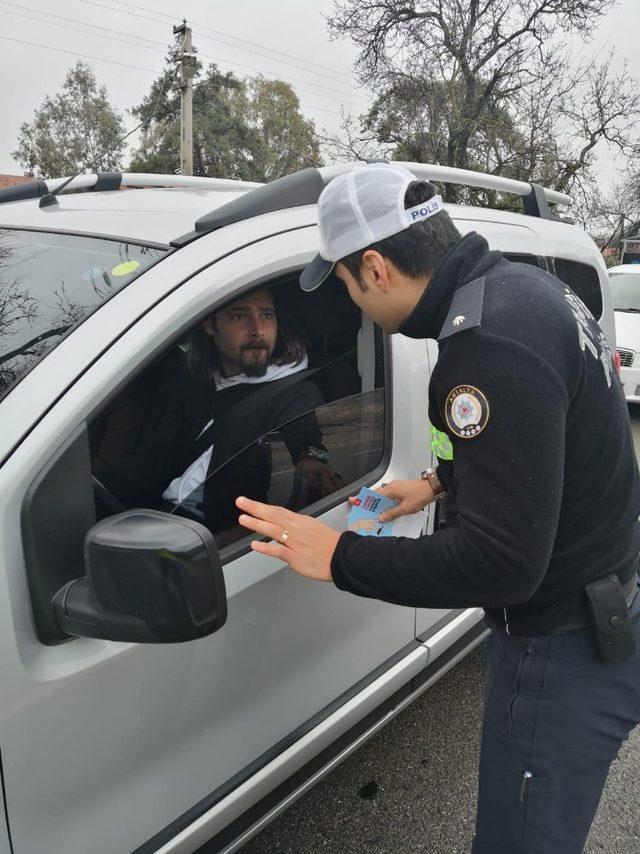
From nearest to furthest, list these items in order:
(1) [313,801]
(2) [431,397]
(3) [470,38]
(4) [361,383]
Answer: (2) [431,397]
(4) [361,383]
(1) [313,801]
(3) [470,38]

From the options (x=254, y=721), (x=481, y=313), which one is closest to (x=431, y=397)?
(x=481, y=313)

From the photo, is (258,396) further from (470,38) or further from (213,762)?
(470,38)

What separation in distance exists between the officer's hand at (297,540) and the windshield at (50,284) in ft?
1.72

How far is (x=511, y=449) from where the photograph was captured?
1023 millimetres

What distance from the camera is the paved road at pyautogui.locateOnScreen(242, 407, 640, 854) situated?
6.97 ft

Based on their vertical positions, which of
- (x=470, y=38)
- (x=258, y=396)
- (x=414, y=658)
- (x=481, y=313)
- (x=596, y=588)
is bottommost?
(x=414, y=658)

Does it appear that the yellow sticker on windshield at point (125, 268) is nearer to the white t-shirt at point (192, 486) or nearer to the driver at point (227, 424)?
the driver at point (227, 424)

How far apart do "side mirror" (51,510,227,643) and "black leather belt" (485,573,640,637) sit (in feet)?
2.08

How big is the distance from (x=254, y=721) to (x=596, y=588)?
2.71ft

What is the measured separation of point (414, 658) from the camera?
204cm

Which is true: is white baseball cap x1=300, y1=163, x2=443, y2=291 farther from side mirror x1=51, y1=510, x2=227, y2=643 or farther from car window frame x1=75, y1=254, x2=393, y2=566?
side mirror x1=51, y1=510, x2=227, y2=643

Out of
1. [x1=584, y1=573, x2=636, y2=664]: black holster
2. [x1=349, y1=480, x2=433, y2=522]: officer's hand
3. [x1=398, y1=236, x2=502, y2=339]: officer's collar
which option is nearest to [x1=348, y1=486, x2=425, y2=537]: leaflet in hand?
[x1=349, y1=480, x2=433, y2=522]: officer's hand

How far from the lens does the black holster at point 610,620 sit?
50.1 inches

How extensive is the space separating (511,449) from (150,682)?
82 cm
